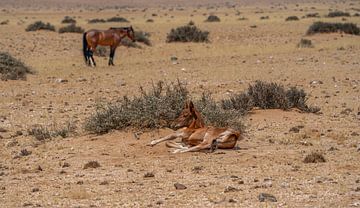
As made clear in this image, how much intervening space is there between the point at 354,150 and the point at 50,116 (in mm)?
7246

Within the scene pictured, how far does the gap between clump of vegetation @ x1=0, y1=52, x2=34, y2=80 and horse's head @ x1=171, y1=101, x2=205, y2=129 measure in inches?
474

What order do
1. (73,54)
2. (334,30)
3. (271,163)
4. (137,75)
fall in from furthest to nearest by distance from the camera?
(334,30) → (73,54) → (137,75) → (271,163)

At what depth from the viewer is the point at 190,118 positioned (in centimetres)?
1244

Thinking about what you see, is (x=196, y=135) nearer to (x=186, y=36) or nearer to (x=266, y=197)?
(x=266, y=197)

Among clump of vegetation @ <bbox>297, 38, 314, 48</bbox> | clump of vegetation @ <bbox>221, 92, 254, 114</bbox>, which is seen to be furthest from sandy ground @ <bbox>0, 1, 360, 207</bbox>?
clump of vegetation @ <bbox>297, 38, 314, 48</bbox>

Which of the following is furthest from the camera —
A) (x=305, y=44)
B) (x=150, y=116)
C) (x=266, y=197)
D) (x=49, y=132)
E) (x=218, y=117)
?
(x=305, y=44)

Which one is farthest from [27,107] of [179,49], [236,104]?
[179,49]

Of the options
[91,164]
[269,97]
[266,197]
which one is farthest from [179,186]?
[269,97]

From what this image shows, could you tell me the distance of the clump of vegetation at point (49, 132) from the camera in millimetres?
13617

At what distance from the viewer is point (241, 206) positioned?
8.60 m

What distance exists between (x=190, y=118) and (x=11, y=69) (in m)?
12.9

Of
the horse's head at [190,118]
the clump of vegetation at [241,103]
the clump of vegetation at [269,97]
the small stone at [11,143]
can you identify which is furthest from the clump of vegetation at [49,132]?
the clump of vegetation at [269,97]

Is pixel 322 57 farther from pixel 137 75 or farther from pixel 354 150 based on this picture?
pixel 354 150

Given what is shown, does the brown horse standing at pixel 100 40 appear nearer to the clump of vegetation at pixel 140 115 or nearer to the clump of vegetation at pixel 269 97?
the clump of vegetation at pixel 269 97
